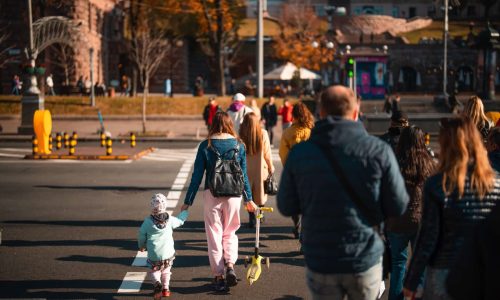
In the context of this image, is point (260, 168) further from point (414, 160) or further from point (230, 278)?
point (414, 160)

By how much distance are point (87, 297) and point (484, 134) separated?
5117 millimetres

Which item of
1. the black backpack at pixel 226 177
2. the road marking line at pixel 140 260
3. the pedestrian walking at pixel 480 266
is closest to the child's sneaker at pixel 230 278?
the black backpack at pixel 226 177

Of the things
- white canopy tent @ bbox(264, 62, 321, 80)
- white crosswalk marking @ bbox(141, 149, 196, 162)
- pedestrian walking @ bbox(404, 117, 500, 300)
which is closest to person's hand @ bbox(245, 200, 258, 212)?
pedestrian walking @ bbox(404, 117, 500, 300)

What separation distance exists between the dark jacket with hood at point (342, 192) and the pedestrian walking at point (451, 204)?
24 centimetres

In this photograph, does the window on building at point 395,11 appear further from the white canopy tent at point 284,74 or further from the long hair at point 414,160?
the long hair at point 414,160

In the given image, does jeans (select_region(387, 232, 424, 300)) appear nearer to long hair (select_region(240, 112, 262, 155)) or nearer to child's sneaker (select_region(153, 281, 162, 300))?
child's sneaker (select_region(153, 281, 162, 300))

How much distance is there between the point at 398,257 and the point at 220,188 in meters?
2.14

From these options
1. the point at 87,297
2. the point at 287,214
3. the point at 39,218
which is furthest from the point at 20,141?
the point at 287,214

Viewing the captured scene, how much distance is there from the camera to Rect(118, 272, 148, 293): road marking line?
8352mm

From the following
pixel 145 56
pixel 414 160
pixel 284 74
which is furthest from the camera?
pixel 284 74

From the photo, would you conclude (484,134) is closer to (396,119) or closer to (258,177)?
(396,119)

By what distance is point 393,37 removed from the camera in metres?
70.1

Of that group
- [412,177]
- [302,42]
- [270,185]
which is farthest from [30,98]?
[302,42]

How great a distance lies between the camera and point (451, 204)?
4.84m
